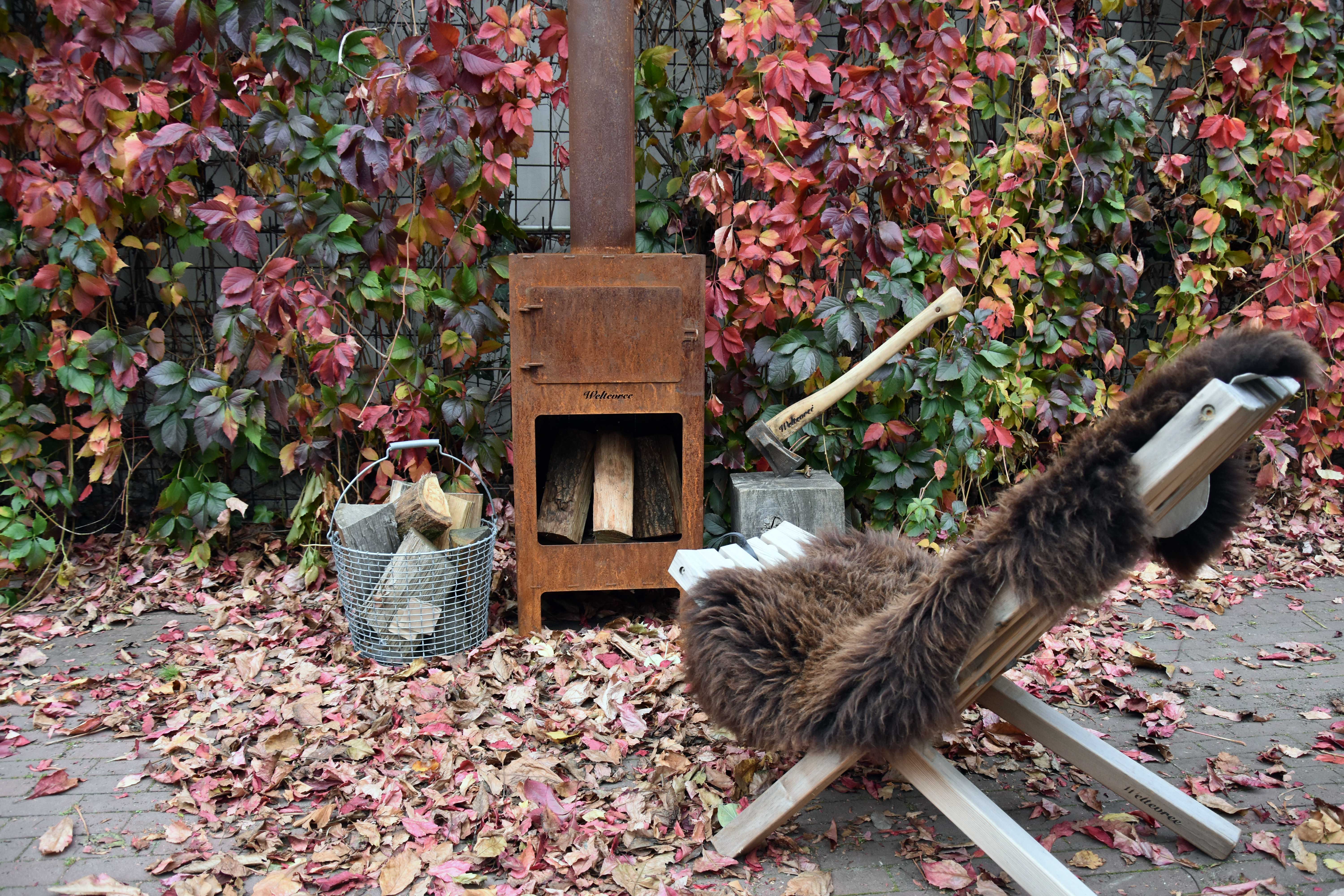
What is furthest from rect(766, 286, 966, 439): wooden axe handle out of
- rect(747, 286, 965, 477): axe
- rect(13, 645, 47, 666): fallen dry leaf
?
rect(13, 645, 47, 666): fallen dry leaf

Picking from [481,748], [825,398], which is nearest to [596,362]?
[825,398]

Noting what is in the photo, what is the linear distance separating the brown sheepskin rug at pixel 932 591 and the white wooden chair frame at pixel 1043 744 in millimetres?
47

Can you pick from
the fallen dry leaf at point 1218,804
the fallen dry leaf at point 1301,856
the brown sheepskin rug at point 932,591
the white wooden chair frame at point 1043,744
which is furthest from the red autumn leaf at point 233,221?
the fallen dry leaf at point 1301,856

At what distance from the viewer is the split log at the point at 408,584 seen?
2.93m

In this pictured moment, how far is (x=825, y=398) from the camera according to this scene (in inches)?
131

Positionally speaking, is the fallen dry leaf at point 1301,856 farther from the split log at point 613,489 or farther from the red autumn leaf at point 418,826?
the split log at point 613,489

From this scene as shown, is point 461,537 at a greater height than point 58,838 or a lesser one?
greater

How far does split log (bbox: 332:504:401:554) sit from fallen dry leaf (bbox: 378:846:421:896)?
1201mm

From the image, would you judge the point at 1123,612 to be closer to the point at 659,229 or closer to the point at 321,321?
the point at 659,229

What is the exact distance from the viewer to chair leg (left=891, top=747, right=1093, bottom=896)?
1.68 meters

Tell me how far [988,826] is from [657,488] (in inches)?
74.8

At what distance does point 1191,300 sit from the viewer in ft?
13.8

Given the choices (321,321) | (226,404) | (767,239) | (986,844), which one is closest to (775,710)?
(986,844)

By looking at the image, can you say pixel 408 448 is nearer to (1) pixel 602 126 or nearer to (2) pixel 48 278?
(1) pixel 602 126
